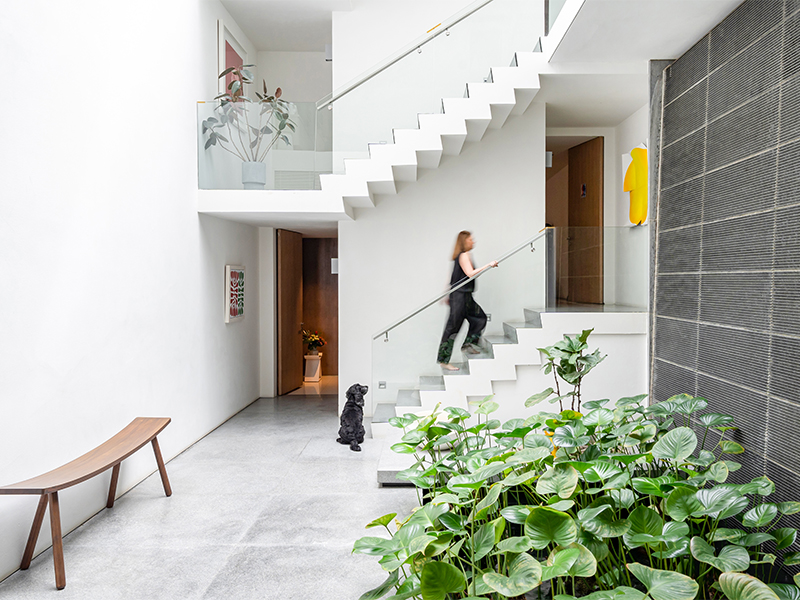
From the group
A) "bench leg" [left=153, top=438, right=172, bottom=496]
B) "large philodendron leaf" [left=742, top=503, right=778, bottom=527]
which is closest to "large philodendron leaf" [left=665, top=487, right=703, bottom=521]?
"large philodendron leaf" [left=742, top=503, right=778, bottom=527]

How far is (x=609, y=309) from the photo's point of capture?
17.2 feet

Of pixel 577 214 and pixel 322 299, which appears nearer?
pixel 577 214

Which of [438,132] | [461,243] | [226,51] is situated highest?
[226,51]

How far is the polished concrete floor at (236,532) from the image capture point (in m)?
2.99

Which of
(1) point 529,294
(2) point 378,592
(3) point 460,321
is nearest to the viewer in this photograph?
(2) point 378,592

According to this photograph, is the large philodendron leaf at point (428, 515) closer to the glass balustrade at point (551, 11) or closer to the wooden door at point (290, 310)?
the glass balustrade at point (551, 11)

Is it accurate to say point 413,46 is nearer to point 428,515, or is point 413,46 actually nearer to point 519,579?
point 428,515

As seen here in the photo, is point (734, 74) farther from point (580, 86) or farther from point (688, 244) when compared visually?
point (580, 86)

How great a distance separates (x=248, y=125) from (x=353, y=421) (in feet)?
10.6

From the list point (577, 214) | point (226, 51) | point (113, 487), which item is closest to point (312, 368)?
point (577, 214)

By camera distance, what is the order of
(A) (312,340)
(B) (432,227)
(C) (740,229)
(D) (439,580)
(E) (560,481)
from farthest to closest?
1. (A) (312,340)
2. (B) (432,227)
3. (C) (740,229)
4. (E) (560,481)
5. (D) (439,580)

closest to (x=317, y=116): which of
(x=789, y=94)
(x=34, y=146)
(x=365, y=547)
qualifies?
(x=34, y=146)

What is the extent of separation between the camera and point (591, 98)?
19.5ft

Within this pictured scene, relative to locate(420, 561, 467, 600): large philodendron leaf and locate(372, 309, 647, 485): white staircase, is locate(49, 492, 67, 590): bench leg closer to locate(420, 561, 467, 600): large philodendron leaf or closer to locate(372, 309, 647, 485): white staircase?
locate(420, 561, 467, 600): large philodendron leaf
